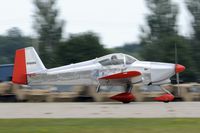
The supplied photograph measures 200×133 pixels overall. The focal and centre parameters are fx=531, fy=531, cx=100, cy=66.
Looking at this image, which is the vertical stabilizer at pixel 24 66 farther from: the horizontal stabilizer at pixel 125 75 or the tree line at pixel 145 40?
A: the tree line at pixel 145 40

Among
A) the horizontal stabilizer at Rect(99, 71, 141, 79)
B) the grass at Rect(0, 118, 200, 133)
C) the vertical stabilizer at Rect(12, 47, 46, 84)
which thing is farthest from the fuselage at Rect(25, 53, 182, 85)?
the grass at Rect(0, 118, 200, 133)

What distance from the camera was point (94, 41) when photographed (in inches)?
2554

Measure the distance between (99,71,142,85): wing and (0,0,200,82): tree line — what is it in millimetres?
35347

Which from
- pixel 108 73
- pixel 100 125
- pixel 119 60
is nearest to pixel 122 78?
pixel 108 73

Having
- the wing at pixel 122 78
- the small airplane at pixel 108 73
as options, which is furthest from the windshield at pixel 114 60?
the wing at pixel 122 78

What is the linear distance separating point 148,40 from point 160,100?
166ft

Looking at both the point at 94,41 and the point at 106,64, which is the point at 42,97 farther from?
the point at 94,41

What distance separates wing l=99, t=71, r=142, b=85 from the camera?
24.4 metres

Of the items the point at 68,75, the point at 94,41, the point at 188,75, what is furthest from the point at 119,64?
the point at 94,41

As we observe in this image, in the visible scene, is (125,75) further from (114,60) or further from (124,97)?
(124,97)

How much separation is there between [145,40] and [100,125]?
61.1 meters

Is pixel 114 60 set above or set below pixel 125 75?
above

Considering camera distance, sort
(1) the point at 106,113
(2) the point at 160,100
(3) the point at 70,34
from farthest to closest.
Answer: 1. (3) the point at 70,34
2. (2) the point at 160,100
3. (1) the point at 106,113

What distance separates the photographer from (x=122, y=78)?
973 inches
